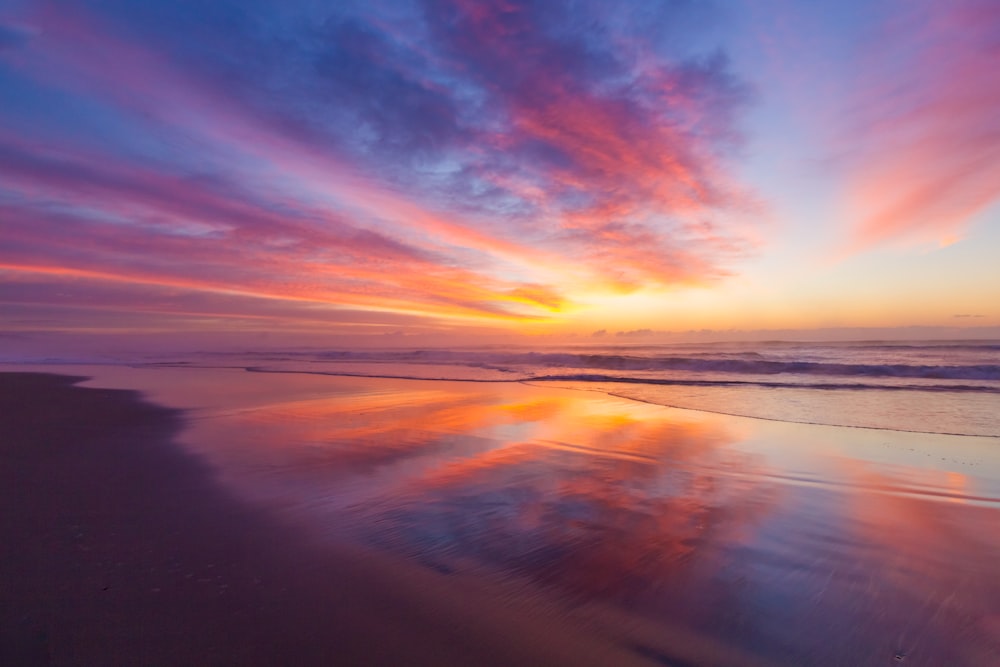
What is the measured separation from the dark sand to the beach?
2cm

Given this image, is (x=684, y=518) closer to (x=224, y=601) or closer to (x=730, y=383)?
(x=224, y=601)

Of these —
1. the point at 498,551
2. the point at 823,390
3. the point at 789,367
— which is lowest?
the point at 498,551

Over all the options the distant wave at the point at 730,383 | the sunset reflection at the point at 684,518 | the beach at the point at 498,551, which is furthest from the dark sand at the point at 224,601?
the distant wave at the point at 730,383

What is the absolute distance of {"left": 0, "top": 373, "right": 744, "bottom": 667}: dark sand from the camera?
2791 mm

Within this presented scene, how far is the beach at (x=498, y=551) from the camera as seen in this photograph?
2934 millimetres

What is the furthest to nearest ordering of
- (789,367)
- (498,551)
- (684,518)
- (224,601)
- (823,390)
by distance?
1. (789,367)
2. (823,390)
3. (684,518)
4. (498,551)
5. (224,601)

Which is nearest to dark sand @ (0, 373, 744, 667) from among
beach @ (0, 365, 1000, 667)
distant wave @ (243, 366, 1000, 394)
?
beach @ (0, 365, 1000, 667)

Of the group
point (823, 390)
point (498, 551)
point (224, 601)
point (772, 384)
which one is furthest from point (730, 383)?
point (224, 601)

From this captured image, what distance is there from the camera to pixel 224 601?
A: 3.29 metres

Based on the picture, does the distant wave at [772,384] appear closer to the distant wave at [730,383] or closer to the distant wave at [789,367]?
the distant wave at [730,383]

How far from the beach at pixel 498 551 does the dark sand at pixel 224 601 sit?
0.06 feet

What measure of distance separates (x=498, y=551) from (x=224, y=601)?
7.04 ft

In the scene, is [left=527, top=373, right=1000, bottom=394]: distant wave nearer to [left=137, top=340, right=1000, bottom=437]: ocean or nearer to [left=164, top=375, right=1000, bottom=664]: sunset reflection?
[left=137, top=340, right=1000, bottom=437]: ocean

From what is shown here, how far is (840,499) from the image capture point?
18.9 feet
